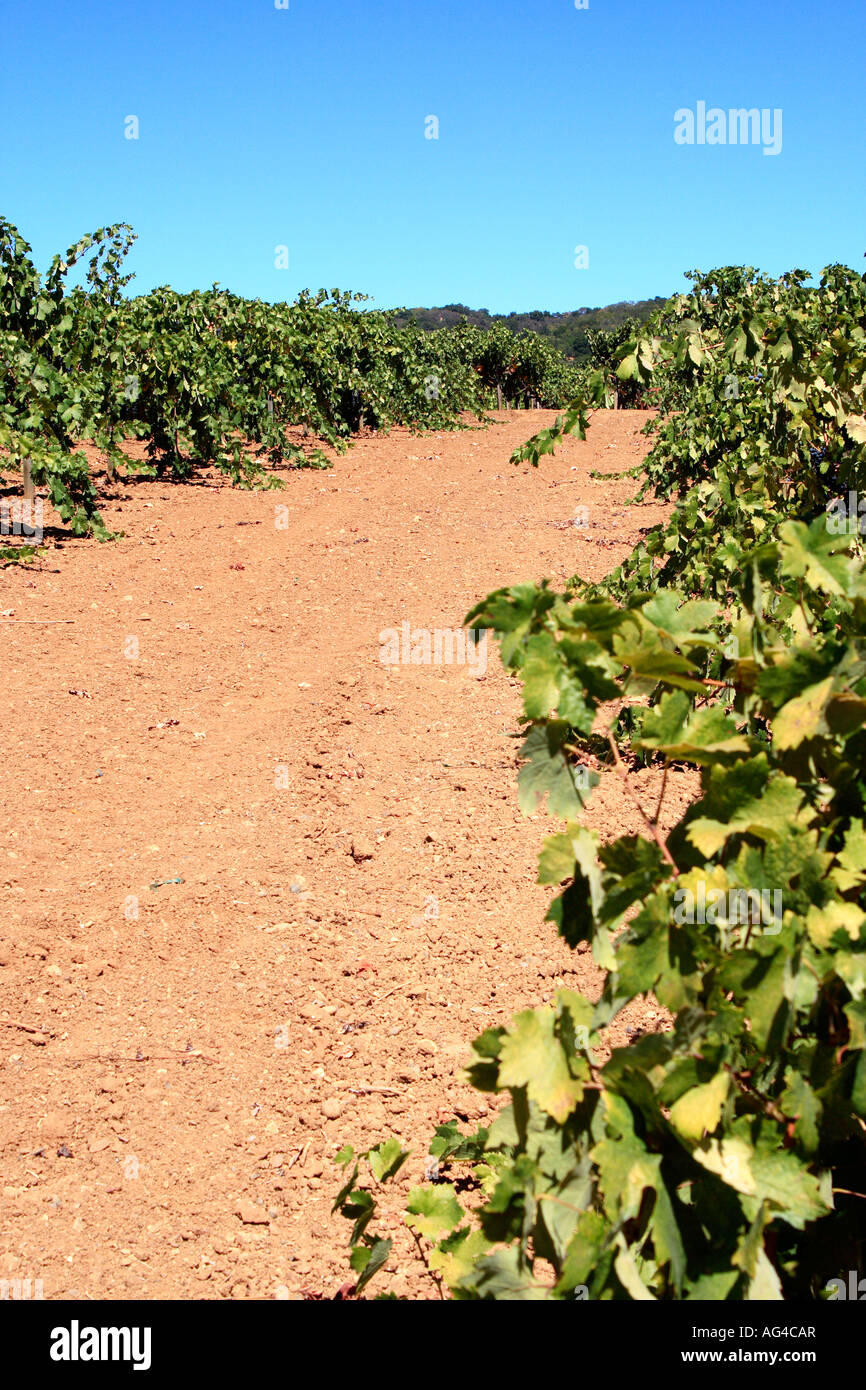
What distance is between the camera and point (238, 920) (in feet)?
14.2

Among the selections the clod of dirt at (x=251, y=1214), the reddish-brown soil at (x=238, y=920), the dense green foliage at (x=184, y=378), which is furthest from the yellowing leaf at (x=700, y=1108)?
the dense green foliage at (x=184, y=378)

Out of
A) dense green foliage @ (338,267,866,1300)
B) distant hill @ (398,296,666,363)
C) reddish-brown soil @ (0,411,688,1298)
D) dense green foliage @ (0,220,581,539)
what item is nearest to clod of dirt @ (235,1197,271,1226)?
reddish-brown soil @ (0,411,688,1298)

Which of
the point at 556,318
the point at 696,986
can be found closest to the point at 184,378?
the point at 696,986

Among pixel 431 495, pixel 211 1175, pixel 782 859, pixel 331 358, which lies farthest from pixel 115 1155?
pixel 331 358

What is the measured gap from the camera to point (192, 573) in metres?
9.88

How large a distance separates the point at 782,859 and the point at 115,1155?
8.21 ft

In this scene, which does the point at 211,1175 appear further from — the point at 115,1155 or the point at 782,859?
the point at 782,859

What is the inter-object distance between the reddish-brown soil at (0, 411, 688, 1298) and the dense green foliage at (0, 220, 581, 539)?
3072 mm

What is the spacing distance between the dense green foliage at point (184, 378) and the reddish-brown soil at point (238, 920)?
3.07 metres

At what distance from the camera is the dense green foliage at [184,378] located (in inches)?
428

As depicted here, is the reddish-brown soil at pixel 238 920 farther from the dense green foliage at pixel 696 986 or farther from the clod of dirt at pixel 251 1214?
the dense green foliage at pixel 696 986

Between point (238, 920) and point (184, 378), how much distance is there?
12315mm

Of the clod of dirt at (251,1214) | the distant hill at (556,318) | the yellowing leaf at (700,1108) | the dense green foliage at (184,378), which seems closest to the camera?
the yellowing leaf at (700,1108)

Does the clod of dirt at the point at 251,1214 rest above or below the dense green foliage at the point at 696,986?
below
